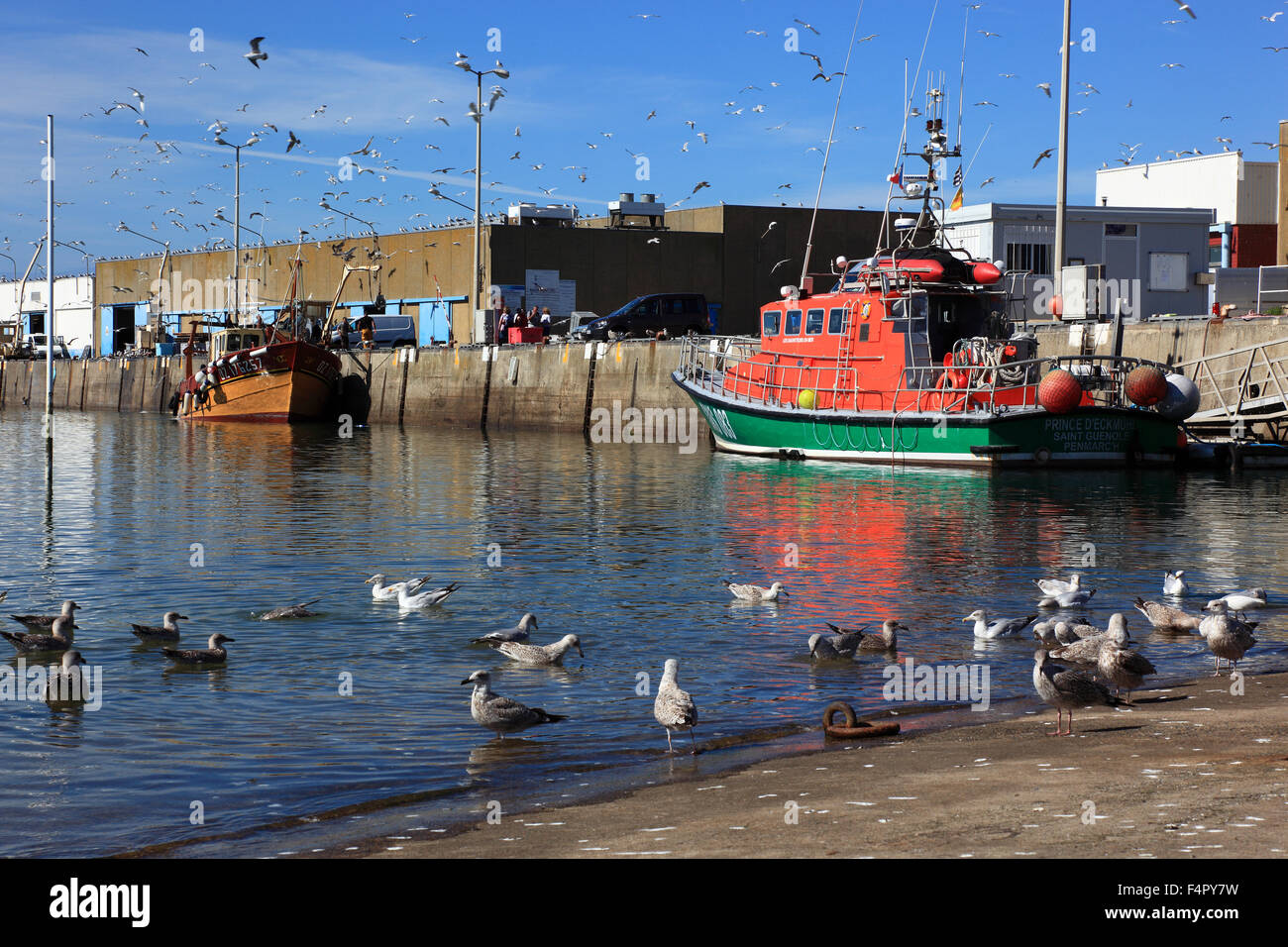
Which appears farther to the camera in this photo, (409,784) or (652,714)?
(652,714)

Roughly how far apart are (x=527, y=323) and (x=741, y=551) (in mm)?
35219

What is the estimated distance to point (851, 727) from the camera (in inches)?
366

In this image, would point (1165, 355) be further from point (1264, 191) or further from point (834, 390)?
point (1264, 191)

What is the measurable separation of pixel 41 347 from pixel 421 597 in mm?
82978

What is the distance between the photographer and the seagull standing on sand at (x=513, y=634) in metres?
12.5

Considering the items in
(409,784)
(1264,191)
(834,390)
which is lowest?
(409,784)

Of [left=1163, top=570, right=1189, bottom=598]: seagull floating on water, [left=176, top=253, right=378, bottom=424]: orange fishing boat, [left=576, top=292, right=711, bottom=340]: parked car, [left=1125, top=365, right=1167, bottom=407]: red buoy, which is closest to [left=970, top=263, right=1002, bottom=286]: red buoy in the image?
[left=1125, top=365, right=1167, bottom=407]: red buoy

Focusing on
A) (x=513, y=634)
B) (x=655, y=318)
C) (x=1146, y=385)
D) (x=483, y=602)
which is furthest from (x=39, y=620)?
(x=655, y=318)

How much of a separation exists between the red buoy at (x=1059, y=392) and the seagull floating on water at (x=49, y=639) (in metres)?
20.1

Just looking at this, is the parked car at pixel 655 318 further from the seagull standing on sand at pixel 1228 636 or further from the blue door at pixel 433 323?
the seagull standing on sand at pixel 1228 636

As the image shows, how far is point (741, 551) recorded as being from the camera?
18.7 m

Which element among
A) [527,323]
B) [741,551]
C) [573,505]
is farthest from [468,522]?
[527,323]

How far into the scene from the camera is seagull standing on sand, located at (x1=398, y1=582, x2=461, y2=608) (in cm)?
1430

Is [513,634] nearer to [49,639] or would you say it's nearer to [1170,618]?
[49,639]
